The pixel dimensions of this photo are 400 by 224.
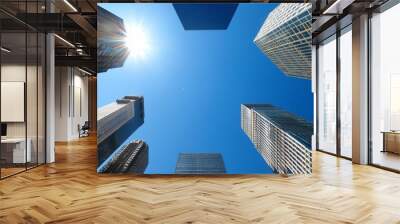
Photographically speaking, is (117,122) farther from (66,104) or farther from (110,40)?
(66,104)

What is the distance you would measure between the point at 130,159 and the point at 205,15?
9.02ft

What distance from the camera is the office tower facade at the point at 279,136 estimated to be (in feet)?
20.2

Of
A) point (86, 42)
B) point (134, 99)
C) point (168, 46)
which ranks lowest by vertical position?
A: point (134, 99)

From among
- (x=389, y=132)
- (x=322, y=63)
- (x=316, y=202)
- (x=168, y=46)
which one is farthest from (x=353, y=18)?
(x=316, y=202)

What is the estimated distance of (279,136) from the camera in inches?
243

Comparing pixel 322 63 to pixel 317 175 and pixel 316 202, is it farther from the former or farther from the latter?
pixel 316 202

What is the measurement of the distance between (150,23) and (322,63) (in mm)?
6456

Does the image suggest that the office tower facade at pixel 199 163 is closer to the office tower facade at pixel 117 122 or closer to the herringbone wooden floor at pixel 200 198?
the herringbone wooden floor at pixel 200 198

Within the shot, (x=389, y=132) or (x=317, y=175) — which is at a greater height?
(x=389, y=132)

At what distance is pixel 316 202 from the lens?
14.4 ft

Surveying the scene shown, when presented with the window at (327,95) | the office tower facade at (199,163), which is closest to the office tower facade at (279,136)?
the office tower facade at (199,163)

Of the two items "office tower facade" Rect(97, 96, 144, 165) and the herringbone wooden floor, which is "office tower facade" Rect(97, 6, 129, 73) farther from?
the herringbone wooden floor

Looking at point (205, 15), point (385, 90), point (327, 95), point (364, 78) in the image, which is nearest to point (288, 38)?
point (205, 15)

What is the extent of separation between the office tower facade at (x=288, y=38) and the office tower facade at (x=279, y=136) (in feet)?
2.58
